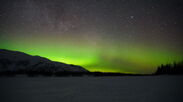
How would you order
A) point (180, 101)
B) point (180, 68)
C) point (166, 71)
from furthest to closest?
point (166, 71), point (180, 68), point (180, 101)

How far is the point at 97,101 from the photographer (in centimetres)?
1131

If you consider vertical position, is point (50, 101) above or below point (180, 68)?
below

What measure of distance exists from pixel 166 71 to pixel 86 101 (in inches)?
4857

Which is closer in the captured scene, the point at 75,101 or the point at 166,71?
the point at 75,101

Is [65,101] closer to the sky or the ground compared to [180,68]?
closer to the ground

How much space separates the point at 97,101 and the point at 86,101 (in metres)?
0.84

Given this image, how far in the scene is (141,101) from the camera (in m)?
Answer: 11.2

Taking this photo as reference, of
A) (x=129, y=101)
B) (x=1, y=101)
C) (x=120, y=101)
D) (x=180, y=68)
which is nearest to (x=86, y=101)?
(x=120, y=101)

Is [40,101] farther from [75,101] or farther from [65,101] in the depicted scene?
[75,101]

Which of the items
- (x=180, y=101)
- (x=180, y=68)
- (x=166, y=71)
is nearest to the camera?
(x=180, y=101)

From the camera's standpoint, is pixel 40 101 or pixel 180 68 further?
pixel 180 68

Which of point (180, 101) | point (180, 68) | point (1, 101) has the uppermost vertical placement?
point (180, 68)

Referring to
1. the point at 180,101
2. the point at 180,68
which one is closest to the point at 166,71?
the point at 180,68

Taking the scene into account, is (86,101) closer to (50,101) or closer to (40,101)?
(50,101)
